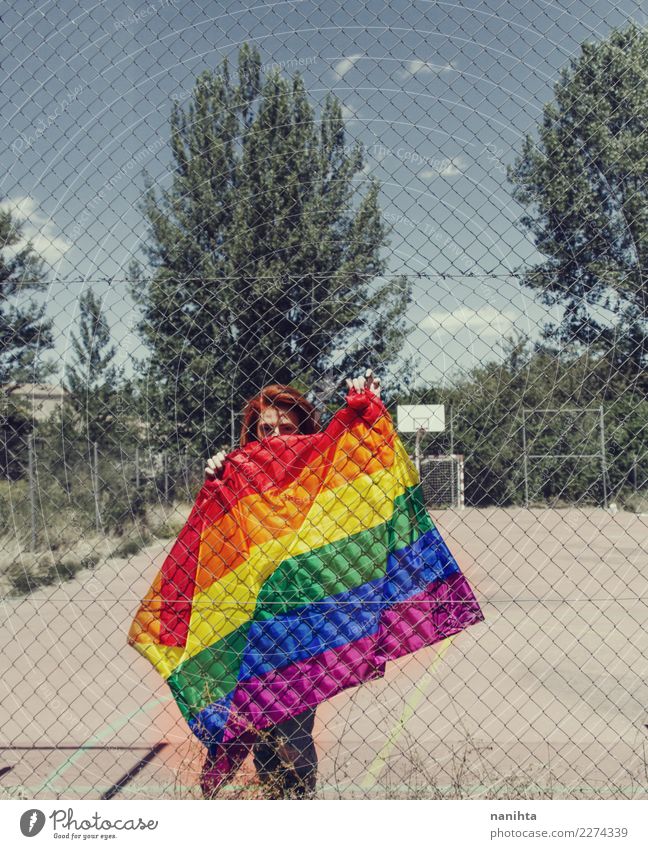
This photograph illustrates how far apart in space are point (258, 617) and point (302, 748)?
0.54m

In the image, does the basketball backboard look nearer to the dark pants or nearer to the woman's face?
the woman's face

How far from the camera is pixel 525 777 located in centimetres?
317

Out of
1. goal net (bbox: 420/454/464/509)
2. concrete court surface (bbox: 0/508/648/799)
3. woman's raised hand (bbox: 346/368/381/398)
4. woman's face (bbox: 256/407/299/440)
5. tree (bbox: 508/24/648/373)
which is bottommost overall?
goal net (bbox: 420/454/464/509)

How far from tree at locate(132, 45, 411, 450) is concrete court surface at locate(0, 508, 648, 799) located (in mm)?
2285

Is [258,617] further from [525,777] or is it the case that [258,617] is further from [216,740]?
[525,777]

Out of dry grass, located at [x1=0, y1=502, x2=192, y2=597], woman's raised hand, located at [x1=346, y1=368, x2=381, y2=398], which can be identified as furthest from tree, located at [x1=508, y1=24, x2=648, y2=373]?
dry grass, located at [x1=0, y1=502, x2=192, y2=597]

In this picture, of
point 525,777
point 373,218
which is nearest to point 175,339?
point 373,218

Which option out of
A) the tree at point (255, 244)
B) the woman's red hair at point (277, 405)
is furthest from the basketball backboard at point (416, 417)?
the woman's red hair at point (277, 405)

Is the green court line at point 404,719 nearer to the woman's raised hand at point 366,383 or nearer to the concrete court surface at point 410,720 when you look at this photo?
the concrete court surface at point 410,720

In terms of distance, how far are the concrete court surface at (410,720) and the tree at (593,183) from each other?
1375mm

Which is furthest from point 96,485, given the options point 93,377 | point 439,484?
point 439,484

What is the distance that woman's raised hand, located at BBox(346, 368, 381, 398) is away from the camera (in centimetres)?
292

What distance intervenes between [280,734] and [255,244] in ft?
18.3

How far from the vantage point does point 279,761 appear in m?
2.99
